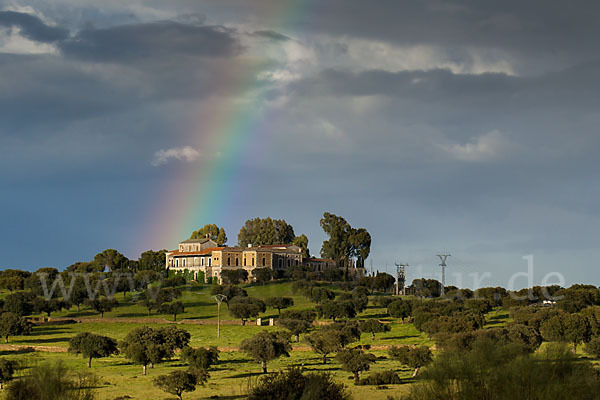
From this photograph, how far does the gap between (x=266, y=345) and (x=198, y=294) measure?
102 meters

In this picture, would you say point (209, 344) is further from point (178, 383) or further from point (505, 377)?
point (505, 377)

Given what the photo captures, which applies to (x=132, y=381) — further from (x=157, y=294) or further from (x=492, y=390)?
(x=157, y=294)

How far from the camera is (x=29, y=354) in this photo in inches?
3962

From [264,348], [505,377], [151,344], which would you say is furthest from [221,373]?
[505,377]

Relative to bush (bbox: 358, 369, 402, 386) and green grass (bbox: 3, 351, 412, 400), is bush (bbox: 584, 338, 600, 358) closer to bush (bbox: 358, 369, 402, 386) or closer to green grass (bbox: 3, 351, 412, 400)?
green grass (bbox: 3, 351, 412, 400)

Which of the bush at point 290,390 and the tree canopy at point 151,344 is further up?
the bush at point 290,390

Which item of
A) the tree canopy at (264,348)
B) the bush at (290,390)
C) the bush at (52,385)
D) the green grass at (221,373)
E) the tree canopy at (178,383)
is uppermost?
the bush at (52,385)

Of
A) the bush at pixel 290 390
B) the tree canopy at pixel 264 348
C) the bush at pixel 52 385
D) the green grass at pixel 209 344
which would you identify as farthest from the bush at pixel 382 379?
the bush at pixel 52 385

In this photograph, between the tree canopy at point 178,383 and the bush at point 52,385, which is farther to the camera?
the tree canopy at point 178,383

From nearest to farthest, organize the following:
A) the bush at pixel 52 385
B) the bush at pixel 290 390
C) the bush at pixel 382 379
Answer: the bush at pixel 52 385 → the bush at pixel 290 390 → the bush at pixel 382 379

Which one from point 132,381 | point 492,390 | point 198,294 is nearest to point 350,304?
point 198,294

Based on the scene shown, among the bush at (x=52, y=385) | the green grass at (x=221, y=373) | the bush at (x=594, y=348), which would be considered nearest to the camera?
the bush at (x=52, y=385)

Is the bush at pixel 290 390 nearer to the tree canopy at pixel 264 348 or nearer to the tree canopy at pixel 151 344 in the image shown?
the tree canopy at pixel 264 348

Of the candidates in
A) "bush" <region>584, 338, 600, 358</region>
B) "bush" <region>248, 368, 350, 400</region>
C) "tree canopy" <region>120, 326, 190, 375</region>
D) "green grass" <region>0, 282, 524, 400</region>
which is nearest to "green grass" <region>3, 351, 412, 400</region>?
"green grass" <region>0, 282, 524, 400</region>
